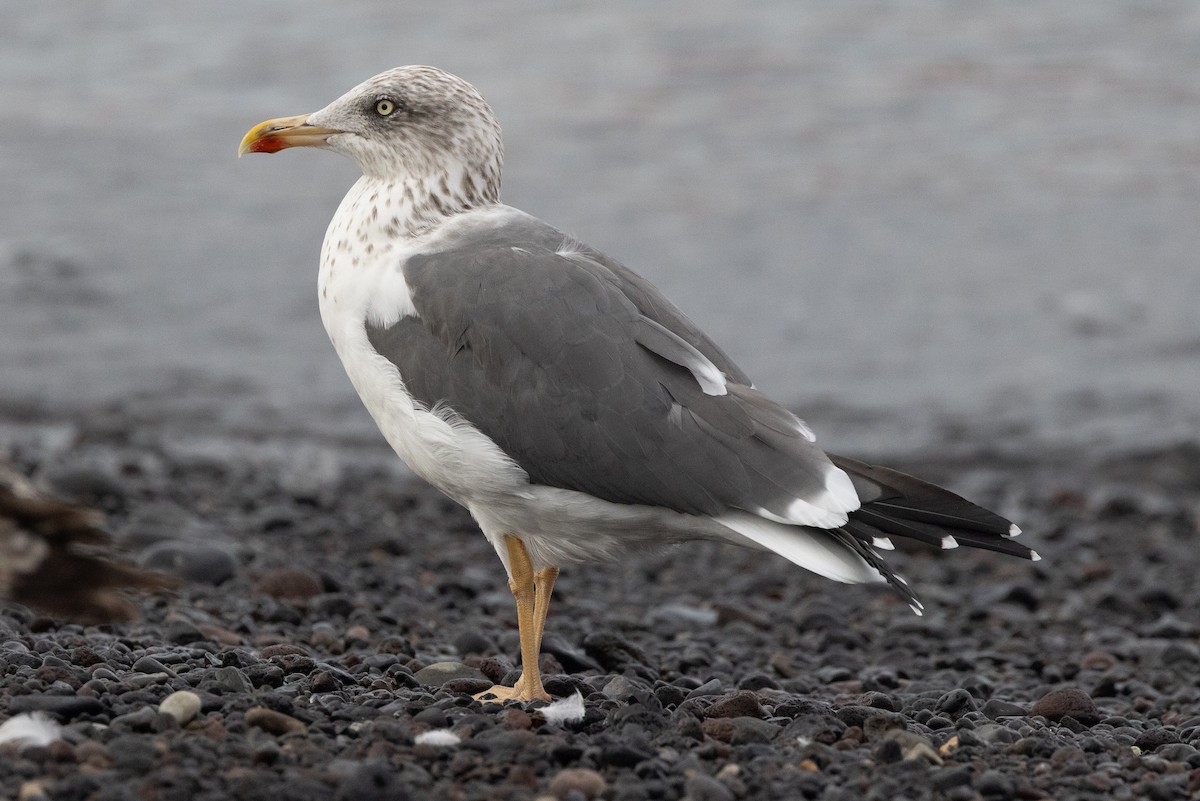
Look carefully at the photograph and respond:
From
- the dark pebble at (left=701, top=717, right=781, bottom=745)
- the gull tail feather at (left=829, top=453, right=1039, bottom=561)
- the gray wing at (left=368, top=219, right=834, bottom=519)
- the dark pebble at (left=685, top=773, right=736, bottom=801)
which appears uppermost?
the gray wing at (left=368, top=219, right=834, bottom=519)

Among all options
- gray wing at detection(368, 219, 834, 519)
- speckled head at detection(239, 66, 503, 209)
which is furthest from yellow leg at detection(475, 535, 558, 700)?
speckled head at detection(239, 66, 503, 209)

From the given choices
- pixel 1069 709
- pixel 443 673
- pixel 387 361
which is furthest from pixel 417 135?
pixel 1069 709

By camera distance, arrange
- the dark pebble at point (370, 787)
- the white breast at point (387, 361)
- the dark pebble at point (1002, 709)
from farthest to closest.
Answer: the dark pebble at point (1002, 709) < the white breast at point (387, 361) < the dark pebble at point (370, 787)

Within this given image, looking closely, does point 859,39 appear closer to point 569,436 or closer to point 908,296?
point 908,296

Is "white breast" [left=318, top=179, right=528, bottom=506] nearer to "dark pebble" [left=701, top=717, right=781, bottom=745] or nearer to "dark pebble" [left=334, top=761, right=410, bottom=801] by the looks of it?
"dark pebble" [left=701, top=717, right=781, bottom=745]

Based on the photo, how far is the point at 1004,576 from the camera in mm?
8016

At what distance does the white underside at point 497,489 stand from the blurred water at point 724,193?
6029 millimetres

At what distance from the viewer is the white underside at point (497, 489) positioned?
14.3 feet

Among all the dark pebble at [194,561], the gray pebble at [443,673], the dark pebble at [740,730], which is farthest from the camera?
the dark pebble at [194,561]

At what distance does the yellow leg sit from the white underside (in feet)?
0.14

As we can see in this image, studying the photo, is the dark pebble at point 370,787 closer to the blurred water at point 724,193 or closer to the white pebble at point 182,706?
the white pebble at point 182,706

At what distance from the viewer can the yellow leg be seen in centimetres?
467

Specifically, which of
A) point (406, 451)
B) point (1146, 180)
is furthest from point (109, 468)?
point (1146, 180)

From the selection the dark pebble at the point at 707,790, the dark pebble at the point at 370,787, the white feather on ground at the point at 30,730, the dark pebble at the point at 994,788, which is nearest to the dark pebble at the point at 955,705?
the dark pebble at the point at 994,788
